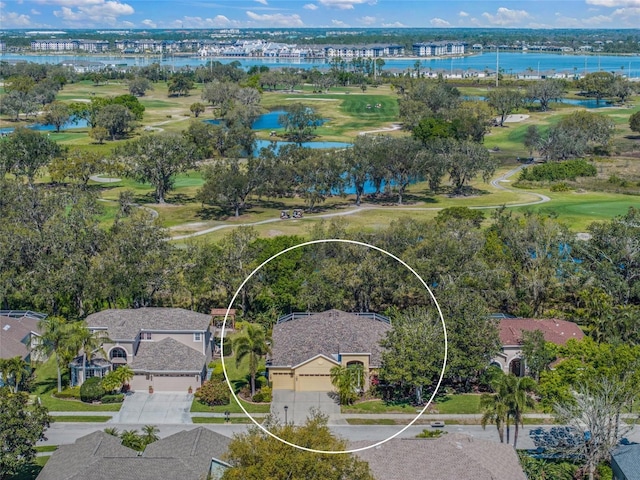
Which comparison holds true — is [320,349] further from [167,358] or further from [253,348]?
[167,358]

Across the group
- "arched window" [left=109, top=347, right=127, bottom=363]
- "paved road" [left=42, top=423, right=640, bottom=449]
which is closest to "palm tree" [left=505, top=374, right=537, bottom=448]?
"paved road" [left=42, top=423, right=640, bottom=449]

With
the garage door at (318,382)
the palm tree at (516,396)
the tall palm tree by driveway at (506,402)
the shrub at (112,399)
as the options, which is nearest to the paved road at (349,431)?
the shrub at (112,399)

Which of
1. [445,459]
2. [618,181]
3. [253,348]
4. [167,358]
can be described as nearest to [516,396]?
[445,459]

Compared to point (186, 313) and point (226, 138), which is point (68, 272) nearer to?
point (186, 313)

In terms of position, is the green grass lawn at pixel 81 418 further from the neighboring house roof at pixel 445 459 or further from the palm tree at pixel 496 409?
the palm tree at pixel 496 409

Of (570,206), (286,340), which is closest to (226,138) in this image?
(570,206)

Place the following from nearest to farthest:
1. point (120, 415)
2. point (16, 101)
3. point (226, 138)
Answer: point (120, 415), point (226, 138), point (16, 101)
